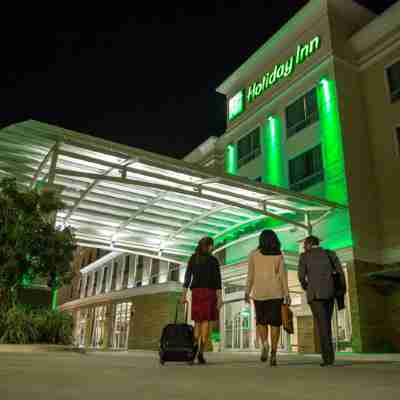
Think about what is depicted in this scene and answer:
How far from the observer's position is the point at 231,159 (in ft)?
80.8

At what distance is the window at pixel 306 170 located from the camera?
733 inches

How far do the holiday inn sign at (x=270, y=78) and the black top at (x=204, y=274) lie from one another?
16571 mm

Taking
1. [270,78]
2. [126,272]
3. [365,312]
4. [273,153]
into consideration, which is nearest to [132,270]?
[126,272]

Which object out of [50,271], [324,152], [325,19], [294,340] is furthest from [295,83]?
[50,271]

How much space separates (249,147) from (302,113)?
4.02 m

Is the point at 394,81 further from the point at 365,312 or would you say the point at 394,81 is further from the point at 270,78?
the point at 365,312

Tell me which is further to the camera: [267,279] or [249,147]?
[249,147]

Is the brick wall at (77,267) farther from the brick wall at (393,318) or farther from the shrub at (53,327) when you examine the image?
the shrub at (53,327)

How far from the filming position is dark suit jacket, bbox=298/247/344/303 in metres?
6.49

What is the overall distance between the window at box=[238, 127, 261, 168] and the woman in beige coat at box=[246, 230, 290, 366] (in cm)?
1645

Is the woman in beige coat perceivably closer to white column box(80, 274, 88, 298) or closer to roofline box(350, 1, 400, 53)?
roofline box(350, 1, 400, 53)

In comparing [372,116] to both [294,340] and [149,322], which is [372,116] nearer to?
[294,340]

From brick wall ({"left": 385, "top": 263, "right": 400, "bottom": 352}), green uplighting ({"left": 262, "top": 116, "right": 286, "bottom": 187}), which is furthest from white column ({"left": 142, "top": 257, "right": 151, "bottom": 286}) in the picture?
brick wall ({"left": 385, "top": 263, "right": 400, "bottom": 352})

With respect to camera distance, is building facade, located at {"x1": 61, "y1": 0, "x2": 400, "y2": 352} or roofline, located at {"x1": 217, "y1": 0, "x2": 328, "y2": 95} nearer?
building facade, located at {"x1": 61, "y1": 0, "x2": 400, "y2": 352}
